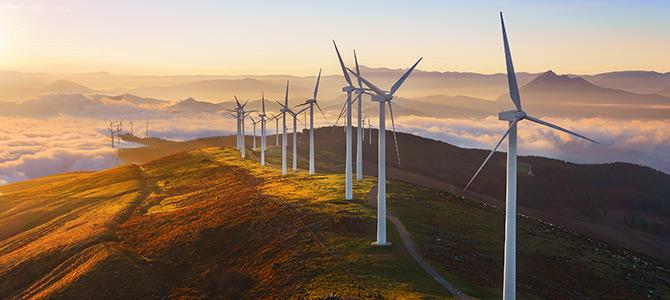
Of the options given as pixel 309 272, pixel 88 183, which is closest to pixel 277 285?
pixel 309 272

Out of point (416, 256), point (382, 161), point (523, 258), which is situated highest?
point (382, 161)

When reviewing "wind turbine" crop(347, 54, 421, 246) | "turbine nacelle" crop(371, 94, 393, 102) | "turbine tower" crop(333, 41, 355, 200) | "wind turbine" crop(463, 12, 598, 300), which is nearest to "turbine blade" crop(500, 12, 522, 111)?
"wind turbine" crop(463, 12, 598, 300)

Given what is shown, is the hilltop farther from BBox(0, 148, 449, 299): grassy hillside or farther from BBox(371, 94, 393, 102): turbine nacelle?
BBox(371, 94, 393, 102): turbine nacelle

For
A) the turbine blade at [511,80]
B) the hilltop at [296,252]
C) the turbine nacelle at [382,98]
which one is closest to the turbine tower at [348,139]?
the hilltop at [296,252]

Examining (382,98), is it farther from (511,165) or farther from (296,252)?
(511,165)

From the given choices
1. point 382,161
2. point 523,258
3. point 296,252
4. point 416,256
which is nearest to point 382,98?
point 382,161

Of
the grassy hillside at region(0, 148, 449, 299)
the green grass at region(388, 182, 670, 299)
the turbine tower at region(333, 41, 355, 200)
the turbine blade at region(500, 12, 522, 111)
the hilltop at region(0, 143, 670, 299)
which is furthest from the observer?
the turbine tower at region(333, 41, 355, 200)

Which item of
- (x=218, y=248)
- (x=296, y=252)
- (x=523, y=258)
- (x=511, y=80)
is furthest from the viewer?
(x=218, y=248)

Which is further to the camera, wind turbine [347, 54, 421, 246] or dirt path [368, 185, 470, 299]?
wind turbine [347, 54, 421, 246]

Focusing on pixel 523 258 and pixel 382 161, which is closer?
pixel 382 161
